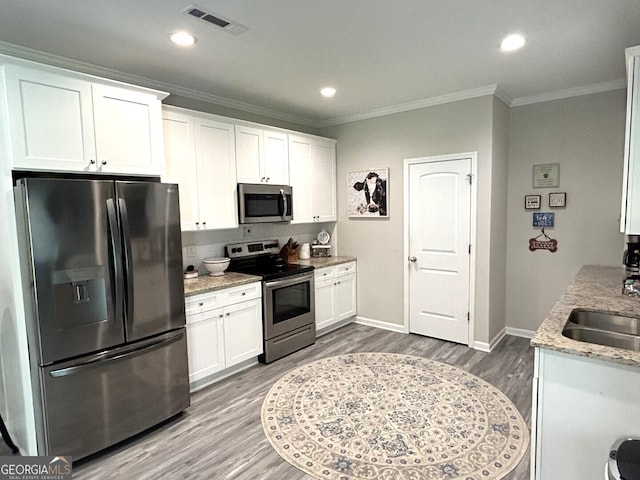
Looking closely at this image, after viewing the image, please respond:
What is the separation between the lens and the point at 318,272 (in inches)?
168

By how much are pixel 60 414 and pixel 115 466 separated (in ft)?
1.58

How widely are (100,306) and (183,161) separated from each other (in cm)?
151

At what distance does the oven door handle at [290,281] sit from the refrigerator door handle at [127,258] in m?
1.41

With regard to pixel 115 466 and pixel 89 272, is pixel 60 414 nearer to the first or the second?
pixel 115 466

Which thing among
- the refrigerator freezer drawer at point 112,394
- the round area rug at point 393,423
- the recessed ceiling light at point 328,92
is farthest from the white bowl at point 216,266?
the recessed ceiling light at point 328,92

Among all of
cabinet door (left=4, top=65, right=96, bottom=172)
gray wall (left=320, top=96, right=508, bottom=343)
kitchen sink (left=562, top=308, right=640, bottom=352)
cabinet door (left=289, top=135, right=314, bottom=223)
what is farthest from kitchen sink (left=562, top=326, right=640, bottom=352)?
cabinet door (left=4, top=65, right=96, bottom=172)

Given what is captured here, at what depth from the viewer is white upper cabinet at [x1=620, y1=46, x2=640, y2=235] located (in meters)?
1.95

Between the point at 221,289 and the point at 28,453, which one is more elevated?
the point at 221,289

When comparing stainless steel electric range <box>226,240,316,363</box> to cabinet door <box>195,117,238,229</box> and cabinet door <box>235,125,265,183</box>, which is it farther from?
cabinet door <box>235,125,265,183</box>

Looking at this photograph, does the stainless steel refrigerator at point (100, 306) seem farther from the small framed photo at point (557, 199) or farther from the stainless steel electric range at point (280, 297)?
the small framed photo at point (557, 199)

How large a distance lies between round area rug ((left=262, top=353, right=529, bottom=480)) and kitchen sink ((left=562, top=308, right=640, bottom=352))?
2.86 feet

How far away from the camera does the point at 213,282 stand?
3.32 meters

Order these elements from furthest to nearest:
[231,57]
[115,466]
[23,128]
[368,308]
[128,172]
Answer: [368,308] → [231,57] → [128,172] → [115,466] → [23,128]

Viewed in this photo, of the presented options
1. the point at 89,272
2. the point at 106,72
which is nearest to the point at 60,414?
the point at 89,272
